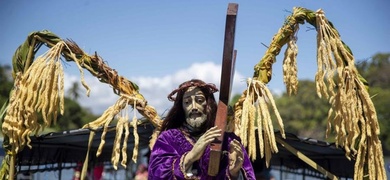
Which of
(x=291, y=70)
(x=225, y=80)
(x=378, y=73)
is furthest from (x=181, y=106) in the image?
(x=378, y=73)

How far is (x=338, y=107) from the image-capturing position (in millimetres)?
4062

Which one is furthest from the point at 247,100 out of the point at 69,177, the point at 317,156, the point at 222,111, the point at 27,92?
the point at 69,177

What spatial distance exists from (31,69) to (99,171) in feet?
18.6

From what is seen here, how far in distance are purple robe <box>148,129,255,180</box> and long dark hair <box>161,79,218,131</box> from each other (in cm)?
14

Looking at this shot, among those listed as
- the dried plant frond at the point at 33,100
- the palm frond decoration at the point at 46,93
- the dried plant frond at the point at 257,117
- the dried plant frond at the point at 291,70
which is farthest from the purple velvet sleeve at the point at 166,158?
the dried plant frond at the point at 33,100

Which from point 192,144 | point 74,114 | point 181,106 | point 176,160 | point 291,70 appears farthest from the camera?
point 74,114

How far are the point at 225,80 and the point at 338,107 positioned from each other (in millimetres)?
1308

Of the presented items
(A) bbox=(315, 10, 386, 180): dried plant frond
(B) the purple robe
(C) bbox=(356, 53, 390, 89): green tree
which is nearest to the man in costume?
(B) the purple robe

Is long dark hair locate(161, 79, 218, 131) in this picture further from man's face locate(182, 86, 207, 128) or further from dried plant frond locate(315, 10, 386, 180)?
dried plant frond locate(315, 10, 386, 180)

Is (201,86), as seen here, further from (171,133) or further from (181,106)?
(171,133)

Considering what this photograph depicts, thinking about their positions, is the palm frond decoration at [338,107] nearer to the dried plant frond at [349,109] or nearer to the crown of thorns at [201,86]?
the dried plant frond at [349,109]

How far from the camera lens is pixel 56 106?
4.53m

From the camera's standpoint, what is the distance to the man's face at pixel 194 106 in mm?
3385

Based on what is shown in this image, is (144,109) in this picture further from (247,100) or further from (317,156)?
(317,156)
